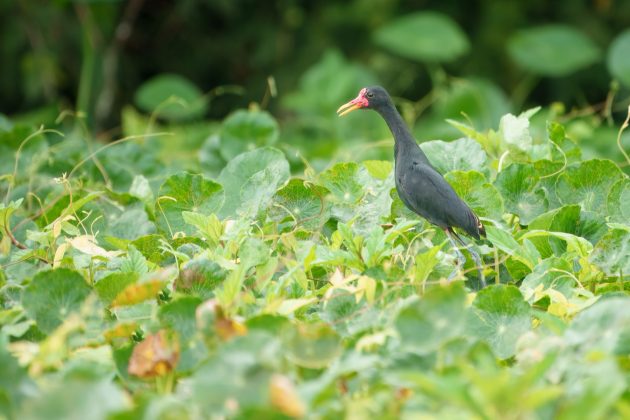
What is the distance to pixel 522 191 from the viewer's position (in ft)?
6.34

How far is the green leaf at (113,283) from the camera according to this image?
1.55m

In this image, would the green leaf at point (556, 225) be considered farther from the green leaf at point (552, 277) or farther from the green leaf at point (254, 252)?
the green leaf at point (254, 252)

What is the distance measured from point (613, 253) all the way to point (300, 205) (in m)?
0.57

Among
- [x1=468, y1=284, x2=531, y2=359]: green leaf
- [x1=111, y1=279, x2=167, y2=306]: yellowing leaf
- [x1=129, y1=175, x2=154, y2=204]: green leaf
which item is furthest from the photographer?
[x1=129, y1=175, x2=154, y2=204]: green leaf

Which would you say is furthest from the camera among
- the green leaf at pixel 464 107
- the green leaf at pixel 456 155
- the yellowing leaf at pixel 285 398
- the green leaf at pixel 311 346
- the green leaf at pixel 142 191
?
the green leaf at pixel 464 107

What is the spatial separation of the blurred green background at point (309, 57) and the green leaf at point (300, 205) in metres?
2.66

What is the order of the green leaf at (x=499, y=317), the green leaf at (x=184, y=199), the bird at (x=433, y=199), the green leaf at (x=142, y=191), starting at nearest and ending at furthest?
the green leaf at (x=499, y=317) < the bird at (x=433, y=199) < the green leaf at (x=184, y=199) < the green leaf at (x=142, y=191)

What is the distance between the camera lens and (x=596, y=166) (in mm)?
1925

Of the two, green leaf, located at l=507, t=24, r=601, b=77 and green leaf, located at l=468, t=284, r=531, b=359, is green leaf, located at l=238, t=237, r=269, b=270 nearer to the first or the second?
green leaf, located at l=468, t=284, r=531, b=359

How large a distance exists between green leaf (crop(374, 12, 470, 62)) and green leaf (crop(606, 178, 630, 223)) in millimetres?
2975

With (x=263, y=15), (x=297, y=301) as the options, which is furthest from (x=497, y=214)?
(x=263, y=15)

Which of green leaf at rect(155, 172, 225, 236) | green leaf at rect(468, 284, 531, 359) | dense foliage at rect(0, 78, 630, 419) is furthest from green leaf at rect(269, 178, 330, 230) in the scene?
green leaf at rect(468, 284, 531, 359)

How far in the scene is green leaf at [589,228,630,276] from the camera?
5.32 feet

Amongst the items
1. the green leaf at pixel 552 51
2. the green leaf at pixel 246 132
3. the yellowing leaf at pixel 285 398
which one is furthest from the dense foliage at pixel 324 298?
the green leaf at pixel 552 51
